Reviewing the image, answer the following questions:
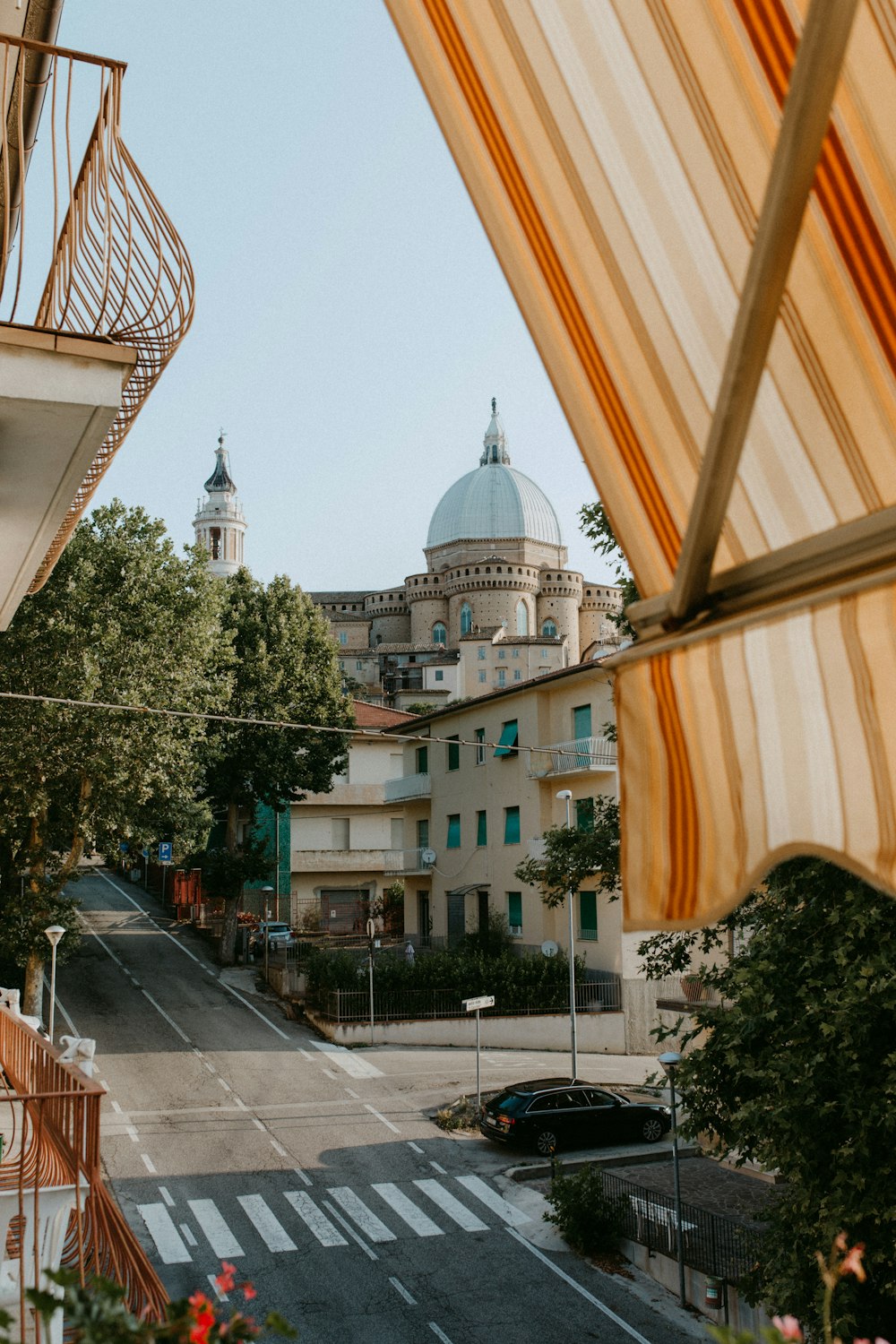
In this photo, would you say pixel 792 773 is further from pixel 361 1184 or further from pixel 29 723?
pixel 29 723

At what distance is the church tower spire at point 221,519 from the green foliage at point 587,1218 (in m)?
89.2

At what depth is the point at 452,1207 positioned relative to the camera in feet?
59.7

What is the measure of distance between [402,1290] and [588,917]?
60.4 feet

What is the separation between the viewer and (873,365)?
2.13 meters

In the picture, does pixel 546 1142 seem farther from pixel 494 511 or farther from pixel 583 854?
pixel 494 511

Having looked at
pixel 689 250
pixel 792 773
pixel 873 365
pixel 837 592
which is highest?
pixel 689 250

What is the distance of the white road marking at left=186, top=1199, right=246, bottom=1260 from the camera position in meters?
15.9

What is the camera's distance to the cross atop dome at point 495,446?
12388cm

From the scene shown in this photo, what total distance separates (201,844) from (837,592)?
36.7m

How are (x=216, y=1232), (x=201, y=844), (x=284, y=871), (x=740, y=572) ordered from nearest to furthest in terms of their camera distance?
(x=740, y=572) < (x=216, y=1232) < (x=201, y=844) < (x=284, y=871)

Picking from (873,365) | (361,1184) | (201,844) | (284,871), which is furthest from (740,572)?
(284,871)

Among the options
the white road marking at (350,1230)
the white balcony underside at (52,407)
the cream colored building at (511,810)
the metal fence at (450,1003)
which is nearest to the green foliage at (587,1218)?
the white road marking at (350,1230)

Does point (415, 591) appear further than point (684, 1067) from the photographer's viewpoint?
Yes

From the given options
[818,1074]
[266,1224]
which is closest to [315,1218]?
[266,1224]
